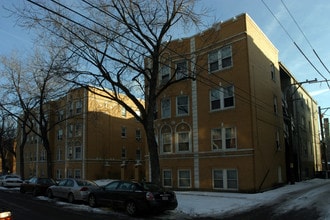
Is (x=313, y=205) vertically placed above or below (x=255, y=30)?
below

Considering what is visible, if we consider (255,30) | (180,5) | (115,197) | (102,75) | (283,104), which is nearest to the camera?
(115,197)

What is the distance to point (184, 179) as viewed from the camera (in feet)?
94.0

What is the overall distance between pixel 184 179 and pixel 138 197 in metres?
13.9

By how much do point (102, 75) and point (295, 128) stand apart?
86.2 ft

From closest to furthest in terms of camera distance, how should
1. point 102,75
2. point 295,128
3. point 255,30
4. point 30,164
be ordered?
1. point 102,75
2. point 255,30
3. point 295,128
4. point 30,164

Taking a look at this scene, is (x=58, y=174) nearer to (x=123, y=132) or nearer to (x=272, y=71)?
(x=123, y=132)

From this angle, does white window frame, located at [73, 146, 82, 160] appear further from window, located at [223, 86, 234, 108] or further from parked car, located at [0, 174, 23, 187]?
window, located at [223, 86, 234, 108]

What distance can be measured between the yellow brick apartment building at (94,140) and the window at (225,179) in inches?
587

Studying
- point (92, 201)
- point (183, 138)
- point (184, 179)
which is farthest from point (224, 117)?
point (92, 201)

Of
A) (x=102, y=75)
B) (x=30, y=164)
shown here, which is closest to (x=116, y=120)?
(x=30, y=164)

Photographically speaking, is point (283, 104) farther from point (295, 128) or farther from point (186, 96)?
point (186, 96)

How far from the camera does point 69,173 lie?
152ft

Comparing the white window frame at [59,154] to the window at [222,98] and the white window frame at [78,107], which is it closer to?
the white window frame at [78,107]

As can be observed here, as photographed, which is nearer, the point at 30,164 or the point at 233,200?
the point at 233,200
